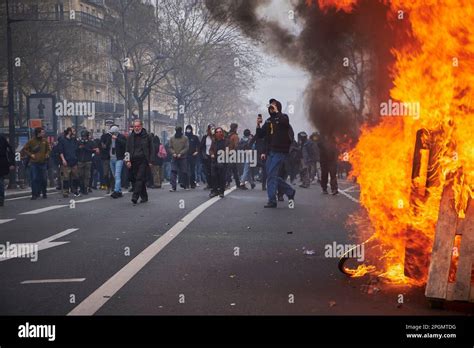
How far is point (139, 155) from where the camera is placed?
17297 millimetres

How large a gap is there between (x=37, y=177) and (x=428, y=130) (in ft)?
50.8

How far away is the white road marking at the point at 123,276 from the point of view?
19.4 ft

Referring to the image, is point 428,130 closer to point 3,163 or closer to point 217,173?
point 217,173

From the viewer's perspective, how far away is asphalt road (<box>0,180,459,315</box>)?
5.97 m

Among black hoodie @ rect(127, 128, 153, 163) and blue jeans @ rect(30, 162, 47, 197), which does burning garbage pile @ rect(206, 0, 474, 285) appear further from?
blue jeans @ rect(30, 162, 47, 197)

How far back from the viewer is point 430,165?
6.43 m

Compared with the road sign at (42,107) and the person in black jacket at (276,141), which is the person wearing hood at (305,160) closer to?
the road sign at (42,107)

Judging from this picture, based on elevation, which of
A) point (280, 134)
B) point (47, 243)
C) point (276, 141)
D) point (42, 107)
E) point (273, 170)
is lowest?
point (47, 243)

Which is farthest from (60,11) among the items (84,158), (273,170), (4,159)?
(273,170)

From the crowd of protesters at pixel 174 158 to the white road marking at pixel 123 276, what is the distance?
3981 mm

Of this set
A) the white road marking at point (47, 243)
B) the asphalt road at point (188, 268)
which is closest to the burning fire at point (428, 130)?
the asphalt road at point (188, 268)
